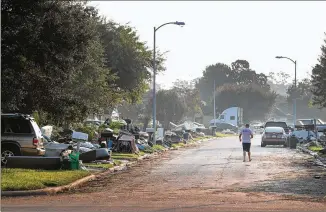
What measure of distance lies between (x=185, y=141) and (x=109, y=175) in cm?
3409

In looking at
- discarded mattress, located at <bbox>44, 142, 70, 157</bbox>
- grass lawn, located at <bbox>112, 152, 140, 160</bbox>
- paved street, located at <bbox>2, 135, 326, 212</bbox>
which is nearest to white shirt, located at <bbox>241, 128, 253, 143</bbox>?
grass lawn, located at <bbox>112, 152, 140, 160</bbox>

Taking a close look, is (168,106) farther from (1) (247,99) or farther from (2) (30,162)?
(2) (30,162)

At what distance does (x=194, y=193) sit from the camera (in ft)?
51.7

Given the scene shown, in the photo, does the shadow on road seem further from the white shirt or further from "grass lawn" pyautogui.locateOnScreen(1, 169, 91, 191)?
the white shirt

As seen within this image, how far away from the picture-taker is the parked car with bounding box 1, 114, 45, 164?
2184cm

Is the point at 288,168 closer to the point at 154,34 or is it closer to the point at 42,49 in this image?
the point at 42,49

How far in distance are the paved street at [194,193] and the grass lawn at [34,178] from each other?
660 mm

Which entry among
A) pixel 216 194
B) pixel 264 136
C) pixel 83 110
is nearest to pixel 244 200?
pixel 216 194

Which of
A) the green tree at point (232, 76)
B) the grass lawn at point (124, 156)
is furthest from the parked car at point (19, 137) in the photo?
the green tree at point (232, 76)

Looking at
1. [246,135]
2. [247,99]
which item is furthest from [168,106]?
[246,135]

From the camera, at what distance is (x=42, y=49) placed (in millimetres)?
18891

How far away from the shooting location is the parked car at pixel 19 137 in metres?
21.8

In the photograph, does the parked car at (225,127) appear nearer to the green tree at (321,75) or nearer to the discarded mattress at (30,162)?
the green tree at (321,75)

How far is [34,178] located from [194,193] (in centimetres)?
466
